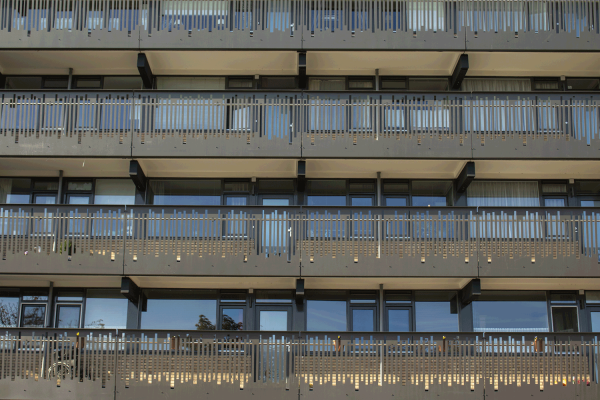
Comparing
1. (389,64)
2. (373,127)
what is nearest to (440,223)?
(373,127)

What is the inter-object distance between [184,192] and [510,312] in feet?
30.4

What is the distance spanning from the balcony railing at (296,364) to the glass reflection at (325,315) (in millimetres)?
1868

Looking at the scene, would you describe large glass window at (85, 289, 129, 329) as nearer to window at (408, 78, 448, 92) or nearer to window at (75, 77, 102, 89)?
window at (75, 77, 102, 89)

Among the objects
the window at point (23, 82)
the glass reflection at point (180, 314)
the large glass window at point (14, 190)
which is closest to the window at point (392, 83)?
the glass reflection at point (180, 314)

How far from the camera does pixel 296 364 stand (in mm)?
16875

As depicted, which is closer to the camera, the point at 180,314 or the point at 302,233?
the point at 302,233

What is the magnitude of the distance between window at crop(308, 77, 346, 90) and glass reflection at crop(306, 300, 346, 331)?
606 cm

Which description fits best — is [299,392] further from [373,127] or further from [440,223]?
[373,127]

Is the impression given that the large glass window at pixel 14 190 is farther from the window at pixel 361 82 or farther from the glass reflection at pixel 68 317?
the window at pixel 361 82

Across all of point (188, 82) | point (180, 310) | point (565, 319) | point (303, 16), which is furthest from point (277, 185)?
point (565, 319)

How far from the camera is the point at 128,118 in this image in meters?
19.0

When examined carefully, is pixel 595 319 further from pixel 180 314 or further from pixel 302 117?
pixel 180 314

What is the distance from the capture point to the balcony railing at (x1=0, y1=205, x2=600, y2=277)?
1789 centimetres

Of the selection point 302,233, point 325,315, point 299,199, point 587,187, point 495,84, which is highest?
point 495,84
